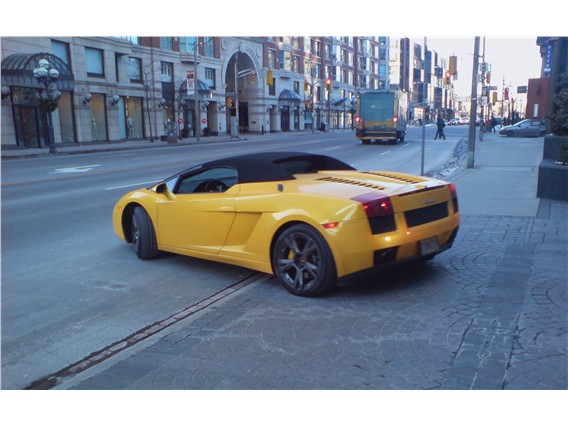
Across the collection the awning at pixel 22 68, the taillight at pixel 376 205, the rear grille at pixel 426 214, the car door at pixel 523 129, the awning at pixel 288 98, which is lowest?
the car door at pixel 523 129

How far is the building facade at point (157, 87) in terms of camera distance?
102 feet

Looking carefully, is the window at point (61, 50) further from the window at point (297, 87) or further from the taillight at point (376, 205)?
the window at point (297, 87)

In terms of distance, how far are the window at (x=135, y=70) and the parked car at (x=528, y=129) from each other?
96.6 feet

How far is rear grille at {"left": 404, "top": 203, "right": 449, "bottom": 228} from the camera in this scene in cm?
510

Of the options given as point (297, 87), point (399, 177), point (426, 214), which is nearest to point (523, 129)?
point (297, 87)

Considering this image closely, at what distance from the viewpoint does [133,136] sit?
141ft

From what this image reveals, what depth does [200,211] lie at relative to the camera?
233 inches

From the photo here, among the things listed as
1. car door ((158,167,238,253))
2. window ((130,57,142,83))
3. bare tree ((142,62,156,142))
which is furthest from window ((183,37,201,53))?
car door ((158,167,238,253))

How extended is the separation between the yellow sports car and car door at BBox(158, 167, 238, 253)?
0.01m

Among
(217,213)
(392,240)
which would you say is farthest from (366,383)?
(217,213)

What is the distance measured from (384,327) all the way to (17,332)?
2.97 meters

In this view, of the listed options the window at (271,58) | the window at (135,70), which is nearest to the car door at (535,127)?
the window at (135,70)

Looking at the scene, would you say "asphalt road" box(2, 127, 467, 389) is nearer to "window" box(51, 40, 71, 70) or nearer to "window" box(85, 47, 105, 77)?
"window" box(51, 40, 71, 70)

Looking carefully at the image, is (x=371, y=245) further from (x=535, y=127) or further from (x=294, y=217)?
(x=535, y=127)
